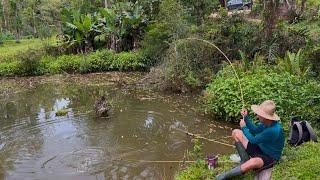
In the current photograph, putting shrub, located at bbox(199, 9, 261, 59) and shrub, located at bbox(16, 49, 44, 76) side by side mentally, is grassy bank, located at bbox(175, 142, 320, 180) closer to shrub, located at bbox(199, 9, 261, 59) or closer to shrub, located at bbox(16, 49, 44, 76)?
shrub, located at bbox(199, 9, 261, 59)

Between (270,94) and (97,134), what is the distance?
421 centimetres

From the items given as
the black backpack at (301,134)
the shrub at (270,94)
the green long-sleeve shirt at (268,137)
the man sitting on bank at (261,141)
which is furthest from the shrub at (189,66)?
the green long-sleeve shirt at (268,137)

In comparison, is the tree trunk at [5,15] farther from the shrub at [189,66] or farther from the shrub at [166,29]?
the shrub at [189,66]

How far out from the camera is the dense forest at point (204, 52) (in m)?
10.1

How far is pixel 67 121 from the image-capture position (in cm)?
1180

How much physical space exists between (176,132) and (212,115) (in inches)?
52.1

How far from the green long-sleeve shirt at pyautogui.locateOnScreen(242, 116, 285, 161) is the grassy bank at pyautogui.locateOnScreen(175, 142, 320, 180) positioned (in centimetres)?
61

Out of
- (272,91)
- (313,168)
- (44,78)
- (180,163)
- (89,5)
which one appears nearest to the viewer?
(313,168)

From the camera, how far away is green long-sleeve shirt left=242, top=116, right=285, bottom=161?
19.0 ft

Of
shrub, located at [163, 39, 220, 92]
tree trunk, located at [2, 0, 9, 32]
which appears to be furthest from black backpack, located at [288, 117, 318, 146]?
tree trunk, located at [2, 0, 9, 32]

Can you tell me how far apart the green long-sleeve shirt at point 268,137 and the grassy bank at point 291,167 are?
615mm

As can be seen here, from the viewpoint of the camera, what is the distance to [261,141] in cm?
586

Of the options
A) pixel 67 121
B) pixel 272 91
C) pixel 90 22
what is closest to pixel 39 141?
pixel 67 121

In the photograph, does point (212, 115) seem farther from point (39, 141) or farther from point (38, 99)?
point (38, 99)
